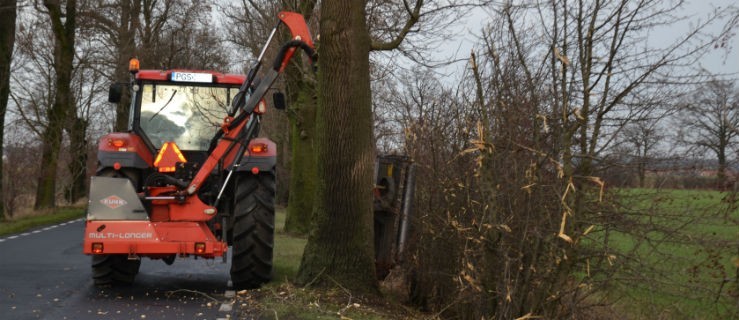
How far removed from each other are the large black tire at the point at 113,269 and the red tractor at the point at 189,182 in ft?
0.04

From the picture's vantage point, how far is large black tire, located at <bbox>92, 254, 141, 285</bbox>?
11812mm

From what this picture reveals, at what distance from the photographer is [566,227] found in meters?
7.77

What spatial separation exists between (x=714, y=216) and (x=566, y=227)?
1.17 m

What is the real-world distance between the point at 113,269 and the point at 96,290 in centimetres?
48

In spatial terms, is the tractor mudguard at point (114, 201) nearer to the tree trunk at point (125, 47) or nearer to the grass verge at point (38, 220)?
the grass verge at point (38, 220)

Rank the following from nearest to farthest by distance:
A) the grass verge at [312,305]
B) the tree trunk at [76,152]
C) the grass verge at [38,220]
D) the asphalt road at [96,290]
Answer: the grass verge at [312,305], the asphalt road at [96,290], the grass verge at [38,220], the tree trunk at [76,152]

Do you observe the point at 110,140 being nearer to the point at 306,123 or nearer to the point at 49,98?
the point at 306,123

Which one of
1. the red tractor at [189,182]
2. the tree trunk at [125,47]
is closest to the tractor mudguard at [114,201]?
the red tractor at [189,182]

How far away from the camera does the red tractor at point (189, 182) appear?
11.0 metres

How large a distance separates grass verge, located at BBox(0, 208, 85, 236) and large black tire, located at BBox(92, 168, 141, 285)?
35.9 feet

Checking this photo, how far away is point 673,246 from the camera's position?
785 centimetres

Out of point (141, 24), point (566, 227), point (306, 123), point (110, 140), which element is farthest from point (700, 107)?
point (141, 24)

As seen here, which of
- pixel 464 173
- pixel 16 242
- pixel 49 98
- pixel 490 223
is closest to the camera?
pixel 490 223

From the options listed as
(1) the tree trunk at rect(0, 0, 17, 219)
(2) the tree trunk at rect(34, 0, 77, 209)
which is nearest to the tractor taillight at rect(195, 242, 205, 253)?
(1) the tree trunk at rect(0, 0, 17, 219)
